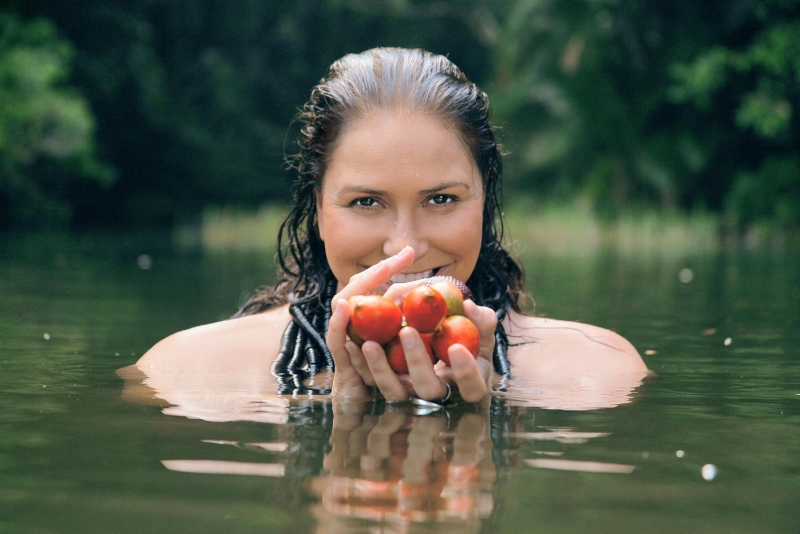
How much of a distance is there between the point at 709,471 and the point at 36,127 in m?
21.9

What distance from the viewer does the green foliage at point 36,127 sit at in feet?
71.3

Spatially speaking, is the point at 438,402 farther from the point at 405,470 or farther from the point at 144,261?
the point at 144,261

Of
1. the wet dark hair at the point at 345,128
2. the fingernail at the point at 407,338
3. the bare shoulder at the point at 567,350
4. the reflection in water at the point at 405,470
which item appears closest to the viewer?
the reflection in water at the point at 405,470

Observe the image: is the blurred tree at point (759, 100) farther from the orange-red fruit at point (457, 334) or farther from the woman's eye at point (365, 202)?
the orange-red fruit at point (457, 334)

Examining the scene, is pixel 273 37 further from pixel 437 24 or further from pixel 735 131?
pixel 735 131

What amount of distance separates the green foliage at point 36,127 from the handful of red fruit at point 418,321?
20040mm

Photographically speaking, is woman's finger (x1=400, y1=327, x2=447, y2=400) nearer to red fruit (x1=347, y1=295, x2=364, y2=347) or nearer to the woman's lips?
red fruit (x1=347, y1=295, x2=364, y2=347)

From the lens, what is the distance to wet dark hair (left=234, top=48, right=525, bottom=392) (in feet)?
12.4

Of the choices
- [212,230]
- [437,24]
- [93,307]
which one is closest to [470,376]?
[93,307]

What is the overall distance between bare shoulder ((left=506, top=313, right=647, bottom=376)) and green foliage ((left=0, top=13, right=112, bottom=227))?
1923 cm

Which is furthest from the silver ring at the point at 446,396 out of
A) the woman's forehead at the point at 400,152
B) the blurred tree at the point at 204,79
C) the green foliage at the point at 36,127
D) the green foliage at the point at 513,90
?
the blurred tree at the point at 204,79

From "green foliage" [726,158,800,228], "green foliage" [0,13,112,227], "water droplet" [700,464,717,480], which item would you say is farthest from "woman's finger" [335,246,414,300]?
"green foliage" [726,158,800,228]

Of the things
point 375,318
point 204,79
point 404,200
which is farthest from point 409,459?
point 204,79

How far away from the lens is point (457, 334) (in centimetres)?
298
